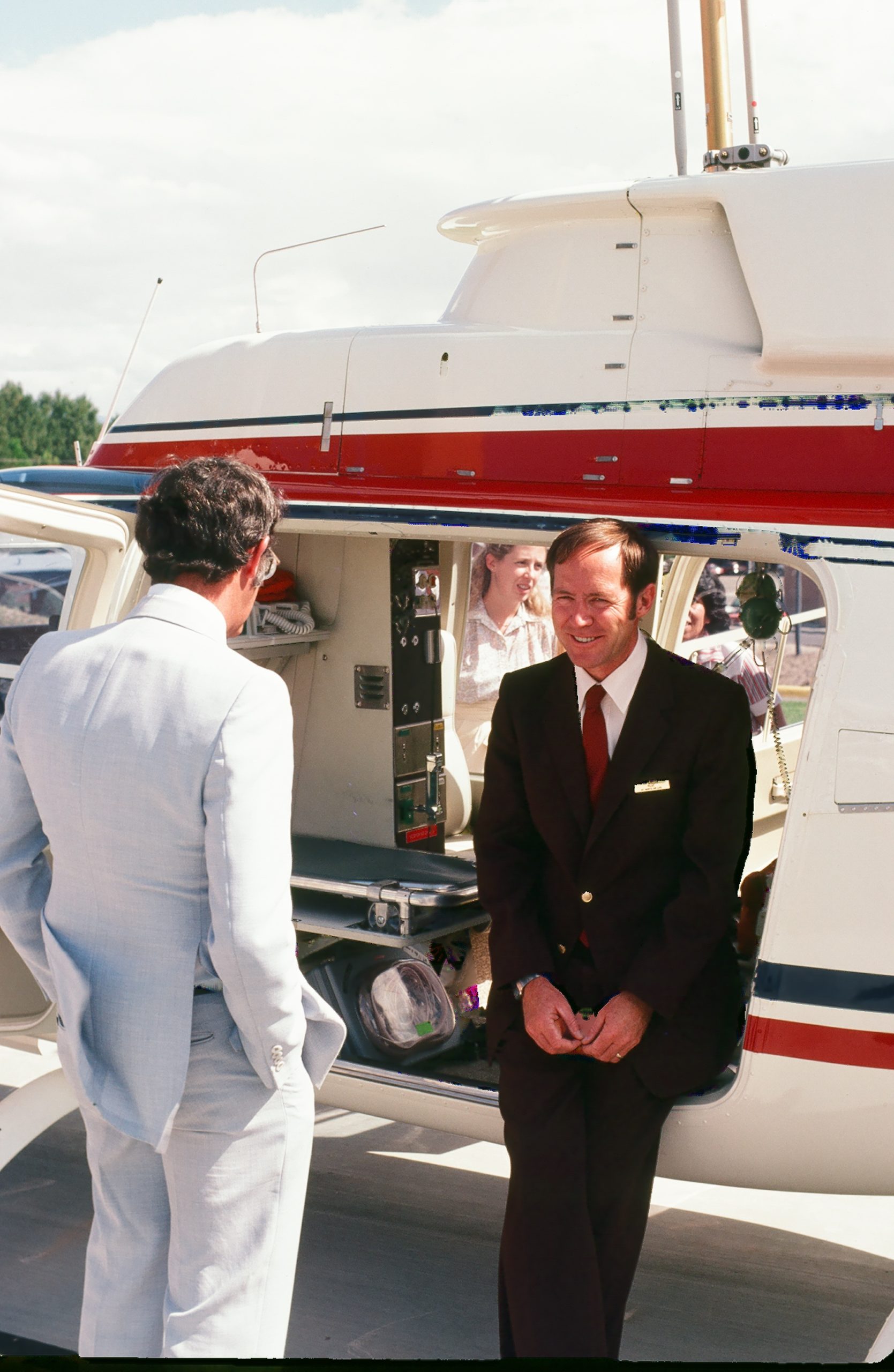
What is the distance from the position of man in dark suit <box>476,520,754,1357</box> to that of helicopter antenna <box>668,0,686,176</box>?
1379mm

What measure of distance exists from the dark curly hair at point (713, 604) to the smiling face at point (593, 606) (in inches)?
116

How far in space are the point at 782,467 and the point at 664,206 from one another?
0.77 metres

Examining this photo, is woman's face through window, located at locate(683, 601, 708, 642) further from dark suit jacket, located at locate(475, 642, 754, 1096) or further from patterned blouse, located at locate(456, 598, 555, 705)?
dark suit jacket, located at locate(475, 642, 754, 1096)

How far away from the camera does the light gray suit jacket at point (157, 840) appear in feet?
7.17

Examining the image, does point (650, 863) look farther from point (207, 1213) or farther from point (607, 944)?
point (207, 1213)

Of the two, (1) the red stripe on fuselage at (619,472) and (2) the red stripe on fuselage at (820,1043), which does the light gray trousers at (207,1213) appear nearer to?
(2) the red stripe on fuselage at (820,1043)

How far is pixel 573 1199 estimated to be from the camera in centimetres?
299

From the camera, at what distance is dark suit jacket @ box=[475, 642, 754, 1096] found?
118 inches

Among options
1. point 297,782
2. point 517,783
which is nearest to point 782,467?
point 517,783

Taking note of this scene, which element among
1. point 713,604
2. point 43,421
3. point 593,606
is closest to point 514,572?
point 713,604

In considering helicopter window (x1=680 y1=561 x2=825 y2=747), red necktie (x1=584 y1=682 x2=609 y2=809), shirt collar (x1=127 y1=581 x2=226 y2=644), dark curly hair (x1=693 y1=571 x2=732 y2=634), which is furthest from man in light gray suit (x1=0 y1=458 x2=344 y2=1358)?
dark curly hair (x1=693 y1=571 x2=732 y2=634)

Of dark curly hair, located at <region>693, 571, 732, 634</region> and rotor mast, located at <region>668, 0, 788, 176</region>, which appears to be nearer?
rotor mast, located at <region>668, 0, 788, 176</region>

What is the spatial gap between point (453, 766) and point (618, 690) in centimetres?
220

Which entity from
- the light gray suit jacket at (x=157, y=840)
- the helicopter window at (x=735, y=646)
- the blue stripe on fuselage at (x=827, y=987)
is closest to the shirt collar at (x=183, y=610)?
the light gray suit jacket at (x=157, y=840)
